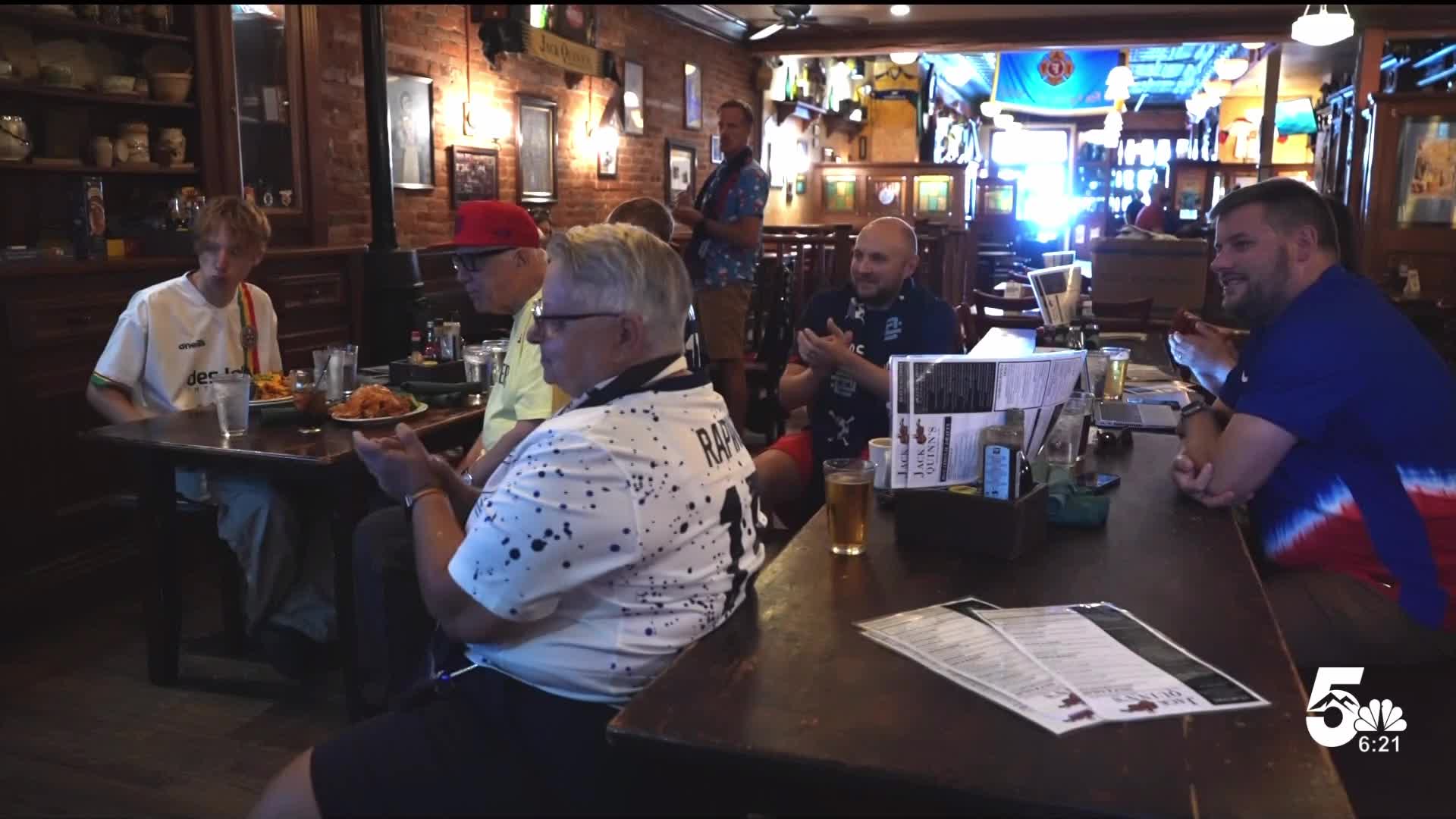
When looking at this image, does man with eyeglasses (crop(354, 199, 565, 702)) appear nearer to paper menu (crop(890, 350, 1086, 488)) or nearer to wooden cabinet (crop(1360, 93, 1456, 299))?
paper menu (crop(890, 350, 1086, 488))

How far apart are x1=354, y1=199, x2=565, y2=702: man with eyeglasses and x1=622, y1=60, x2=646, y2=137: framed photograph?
585 centimetres

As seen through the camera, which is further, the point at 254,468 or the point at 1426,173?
the point at 1426,173

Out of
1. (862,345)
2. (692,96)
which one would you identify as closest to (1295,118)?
(692,96)

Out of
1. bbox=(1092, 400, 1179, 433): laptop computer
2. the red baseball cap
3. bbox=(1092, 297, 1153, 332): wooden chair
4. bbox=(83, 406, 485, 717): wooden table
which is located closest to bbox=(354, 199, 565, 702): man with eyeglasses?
the red baseball cap

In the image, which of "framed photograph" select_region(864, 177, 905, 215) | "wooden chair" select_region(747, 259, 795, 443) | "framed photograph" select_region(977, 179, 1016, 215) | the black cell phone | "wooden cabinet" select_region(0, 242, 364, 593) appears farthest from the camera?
"framed photograph" select_region(977, 179, 1016, 215)

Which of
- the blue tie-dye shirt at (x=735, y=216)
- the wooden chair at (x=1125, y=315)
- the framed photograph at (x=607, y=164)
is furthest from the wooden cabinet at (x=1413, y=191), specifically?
the framed photograph at (x=607, y=164)

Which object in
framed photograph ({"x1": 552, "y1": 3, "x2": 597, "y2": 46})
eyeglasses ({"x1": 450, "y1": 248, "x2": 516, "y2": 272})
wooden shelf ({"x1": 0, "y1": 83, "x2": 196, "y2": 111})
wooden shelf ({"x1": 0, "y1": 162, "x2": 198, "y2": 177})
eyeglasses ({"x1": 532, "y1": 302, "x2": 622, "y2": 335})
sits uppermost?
framed photograph ({"x1": 552, "y1": 3, "x2": 597, "y2": 46})

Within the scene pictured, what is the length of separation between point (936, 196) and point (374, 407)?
1268 centimetres

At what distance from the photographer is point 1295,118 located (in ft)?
57.3

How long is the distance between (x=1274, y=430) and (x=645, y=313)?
1221 millimetres

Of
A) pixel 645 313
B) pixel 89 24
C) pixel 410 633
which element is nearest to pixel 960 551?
pixel 645 313

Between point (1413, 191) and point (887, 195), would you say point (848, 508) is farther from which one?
point (887, 195)

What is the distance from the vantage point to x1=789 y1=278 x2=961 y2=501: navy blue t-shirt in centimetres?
320

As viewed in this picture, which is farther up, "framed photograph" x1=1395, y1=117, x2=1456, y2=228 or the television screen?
the television screen
